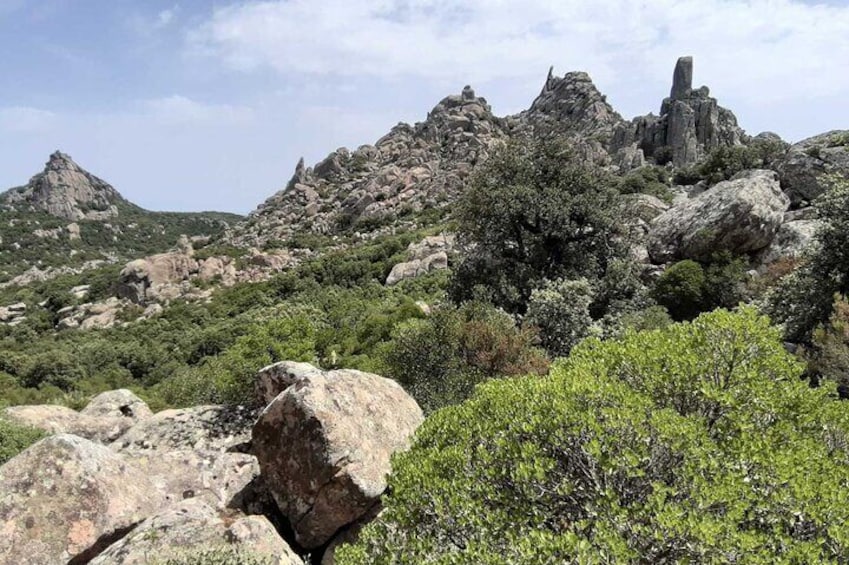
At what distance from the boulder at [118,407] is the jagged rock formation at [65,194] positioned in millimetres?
146090

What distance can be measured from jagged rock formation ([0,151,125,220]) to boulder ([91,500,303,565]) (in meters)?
160

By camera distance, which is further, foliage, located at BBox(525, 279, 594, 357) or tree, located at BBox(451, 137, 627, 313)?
tree, located at BBox(451, 137, 627, 313)

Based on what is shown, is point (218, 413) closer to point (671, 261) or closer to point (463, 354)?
point (463, 354)

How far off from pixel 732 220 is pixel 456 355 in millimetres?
15612

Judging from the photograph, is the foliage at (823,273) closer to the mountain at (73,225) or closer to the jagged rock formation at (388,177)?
the jagged rock formation at (388,177)

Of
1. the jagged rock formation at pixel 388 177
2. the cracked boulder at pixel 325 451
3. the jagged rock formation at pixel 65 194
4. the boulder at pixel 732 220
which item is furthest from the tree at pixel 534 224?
the jagged rock formation at pixel 65 194

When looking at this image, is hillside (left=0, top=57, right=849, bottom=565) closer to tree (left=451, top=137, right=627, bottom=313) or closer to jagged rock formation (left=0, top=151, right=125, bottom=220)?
tree (left=451, top=137, right=627, bottom=313)

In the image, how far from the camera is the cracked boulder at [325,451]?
8.96 metres

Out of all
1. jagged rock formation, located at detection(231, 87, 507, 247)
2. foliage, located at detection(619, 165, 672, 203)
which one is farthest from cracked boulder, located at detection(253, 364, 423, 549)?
jagged rock formation, located at detection(231, 87, 507, 247)

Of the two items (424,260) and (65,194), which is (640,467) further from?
(65,194)

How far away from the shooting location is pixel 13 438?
12.9 m

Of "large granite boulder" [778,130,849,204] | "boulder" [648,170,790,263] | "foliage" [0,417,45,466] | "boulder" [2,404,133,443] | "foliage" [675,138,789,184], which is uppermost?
"foliage" [675,138,789,184]

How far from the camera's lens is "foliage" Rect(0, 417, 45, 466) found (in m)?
12.5

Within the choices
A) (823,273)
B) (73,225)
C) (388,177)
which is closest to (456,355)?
(823,273)
